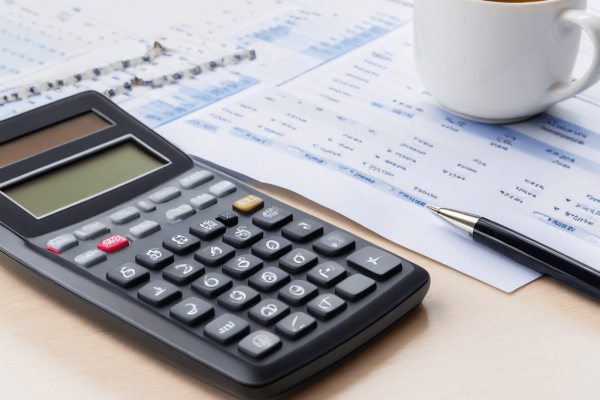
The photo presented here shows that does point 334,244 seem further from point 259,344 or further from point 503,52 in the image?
point 503,52

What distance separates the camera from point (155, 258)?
0.31 meters

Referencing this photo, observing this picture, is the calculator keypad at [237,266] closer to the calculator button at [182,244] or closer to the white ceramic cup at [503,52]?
the calculator button at [182,244]

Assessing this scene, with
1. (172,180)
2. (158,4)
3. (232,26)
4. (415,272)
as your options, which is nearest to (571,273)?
(415,272)

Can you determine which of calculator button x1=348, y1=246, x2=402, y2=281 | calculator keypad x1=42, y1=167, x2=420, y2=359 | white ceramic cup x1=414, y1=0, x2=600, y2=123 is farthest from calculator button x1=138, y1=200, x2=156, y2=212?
white ceramic cup x1=414, y1=0, x2=600, y2=123

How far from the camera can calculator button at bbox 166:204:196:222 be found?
340 millimetres

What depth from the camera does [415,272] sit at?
30 cm

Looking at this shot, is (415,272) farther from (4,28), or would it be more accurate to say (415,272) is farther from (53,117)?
(4,28)

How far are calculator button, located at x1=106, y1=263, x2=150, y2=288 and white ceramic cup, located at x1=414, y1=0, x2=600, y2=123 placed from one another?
253 millimetres

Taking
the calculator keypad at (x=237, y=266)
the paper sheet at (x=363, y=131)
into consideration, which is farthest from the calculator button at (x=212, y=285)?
the paper sheet at (x=363, y=131)

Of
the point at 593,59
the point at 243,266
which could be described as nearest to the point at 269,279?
the point at 243,266

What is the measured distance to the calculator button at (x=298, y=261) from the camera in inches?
11.9

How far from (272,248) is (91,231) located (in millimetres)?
93

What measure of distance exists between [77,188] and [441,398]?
0.22 meters

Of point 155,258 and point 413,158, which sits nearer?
point 155,258
